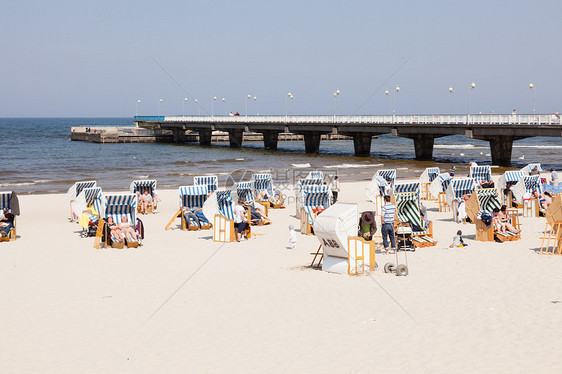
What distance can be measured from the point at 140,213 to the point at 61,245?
5.83m

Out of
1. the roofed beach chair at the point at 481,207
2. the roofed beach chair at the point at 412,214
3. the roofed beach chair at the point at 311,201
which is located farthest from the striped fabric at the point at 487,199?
the roofed beach chair at the point at 311,201

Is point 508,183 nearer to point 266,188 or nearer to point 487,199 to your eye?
point 487,199

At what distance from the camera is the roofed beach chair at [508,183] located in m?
19.8

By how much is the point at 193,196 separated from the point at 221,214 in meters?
2.36

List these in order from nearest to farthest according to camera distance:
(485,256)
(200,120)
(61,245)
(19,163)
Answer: (485,256)
(61,245)
(19,163)
(200,120)

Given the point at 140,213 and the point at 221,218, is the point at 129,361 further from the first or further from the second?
the point at 140,213

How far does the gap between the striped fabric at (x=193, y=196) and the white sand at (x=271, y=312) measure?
4.05 metres

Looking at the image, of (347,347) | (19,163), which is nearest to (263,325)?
(347,347)

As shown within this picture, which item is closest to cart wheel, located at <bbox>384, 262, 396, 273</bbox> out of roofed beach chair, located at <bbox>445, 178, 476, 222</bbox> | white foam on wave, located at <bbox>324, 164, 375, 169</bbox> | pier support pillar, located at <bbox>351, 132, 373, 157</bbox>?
roofed beach chair, located at <bbox>445, 178, 476, 222</bbox>

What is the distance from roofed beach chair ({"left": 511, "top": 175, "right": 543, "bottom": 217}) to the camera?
18125 millimetres

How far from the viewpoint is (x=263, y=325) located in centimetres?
847

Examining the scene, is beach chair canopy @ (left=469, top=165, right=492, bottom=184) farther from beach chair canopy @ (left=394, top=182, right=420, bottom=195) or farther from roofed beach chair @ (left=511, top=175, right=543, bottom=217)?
beach chair canopy @ (left=394, top=182, right=420, bottom=195)

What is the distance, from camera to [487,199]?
15930mm

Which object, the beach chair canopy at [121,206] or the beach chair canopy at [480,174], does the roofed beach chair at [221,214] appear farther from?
the beach chair canopy at [480,174]
